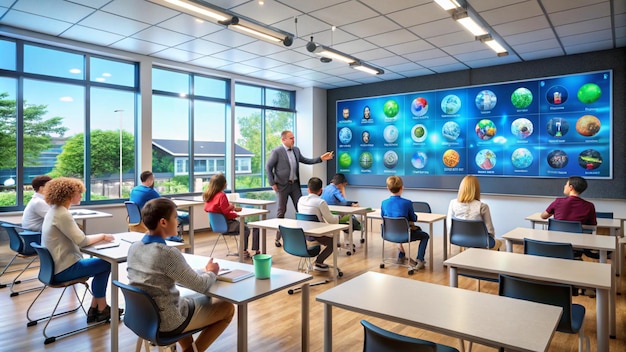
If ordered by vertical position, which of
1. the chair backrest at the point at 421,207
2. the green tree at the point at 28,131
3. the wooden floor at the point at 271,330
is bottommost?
the wooden floor at the point at 271,330

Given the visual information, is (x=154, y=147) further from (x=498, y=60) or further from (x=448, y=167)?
(x=498, y=60)

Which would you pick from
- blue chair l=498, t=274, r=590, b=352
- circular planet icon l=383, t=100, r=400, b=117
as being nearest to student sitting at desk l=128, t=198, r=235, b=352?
blue chair l=498, t=274, r=590, b=352

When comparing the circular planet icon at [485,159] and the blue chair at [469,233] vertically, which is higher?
the circular planet icon at [485,159]

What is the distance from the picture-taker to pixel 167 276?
2.02m

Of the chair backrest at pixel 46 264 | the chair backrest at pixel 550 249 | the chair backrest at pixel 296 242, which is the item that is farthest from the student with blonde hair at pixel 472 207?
the chair backrest at pixel 46 264

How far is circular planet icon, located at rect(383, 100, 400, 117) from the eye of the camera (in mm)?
8344

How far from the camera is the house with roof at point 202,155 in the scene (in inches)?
283

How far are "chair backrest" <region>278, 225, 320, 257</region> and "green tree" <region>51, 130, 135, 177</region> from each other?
376 centimetres

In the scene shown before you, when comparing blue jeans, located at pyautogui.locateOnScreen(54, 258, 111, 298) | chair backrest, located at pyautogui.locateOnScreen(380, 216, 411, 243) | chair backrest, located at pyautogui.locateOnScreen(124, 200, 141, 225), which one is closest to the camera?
blue jeans, located at pyautogui.locateOnScreen(54, 258, 111, 298)

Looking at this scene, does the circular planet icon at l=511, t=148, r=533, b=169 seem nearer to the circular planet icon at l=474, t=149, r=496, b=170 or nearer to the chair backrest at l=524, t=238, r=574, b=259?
the circular planet icon at l=474, t=149, r=496, b=170

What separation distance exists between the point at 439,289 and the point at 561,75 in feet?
19.9

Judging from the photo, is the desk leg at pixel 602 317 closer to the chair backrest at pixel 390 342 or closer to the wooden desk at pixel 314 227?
the chair backrest at pixel 390 342

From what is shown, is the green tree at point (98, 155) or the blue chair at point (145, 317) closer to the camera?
the blue chair at point (145, 317)

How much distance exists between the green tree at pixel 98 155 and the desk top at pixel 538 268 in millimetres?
5669
